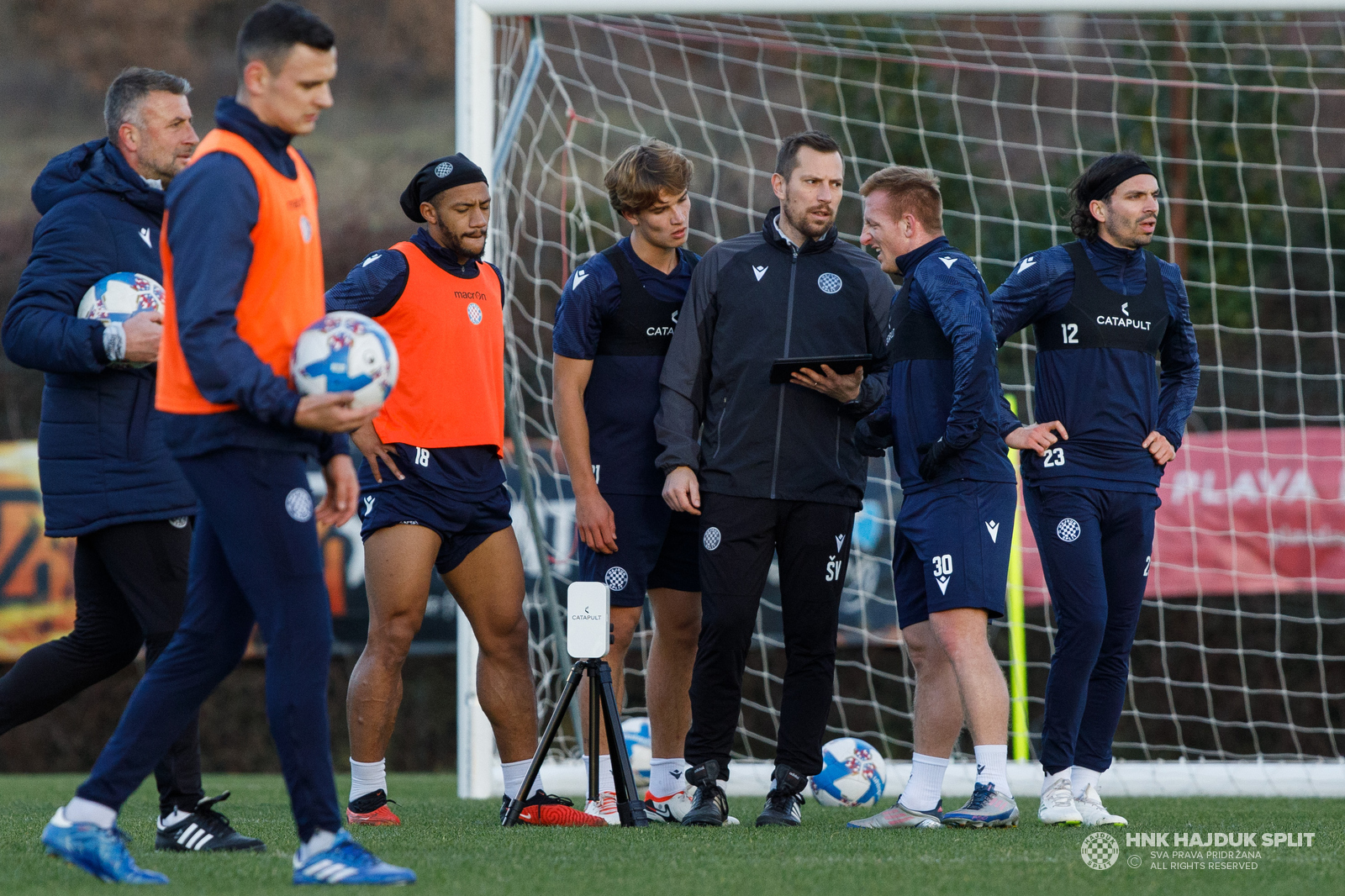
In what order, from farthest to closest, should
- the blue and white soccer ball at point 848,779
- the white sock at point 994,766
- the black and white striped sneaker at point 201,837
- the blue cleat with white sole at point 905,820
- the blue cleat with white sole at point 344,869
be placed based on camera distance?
1. the blue and white soccer ball at point 848,779
2. the blue cleat with white sole at point 905,820
3. the white sock at point 994,766
4. the black and white striped sneaker at point 201,837
5. the blue cleat with white sole at point 344,869

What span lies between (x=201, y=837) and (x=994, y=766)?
2251mm

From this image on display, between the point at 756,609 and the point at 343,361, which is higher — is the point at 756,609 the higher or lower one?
the lower one

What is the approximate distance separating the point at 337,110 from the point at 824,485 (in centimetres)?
2095

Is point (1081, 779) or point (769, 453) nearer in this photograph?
point (769, 453)

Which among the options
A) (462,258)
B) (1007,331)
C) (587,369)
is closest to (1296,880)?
(1007,331)

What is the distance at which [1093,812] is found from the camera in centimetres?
452

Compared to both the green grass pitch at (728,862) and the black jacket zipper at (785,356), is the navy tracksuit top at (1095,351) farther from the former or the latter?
the green grass pitch at (728,862)

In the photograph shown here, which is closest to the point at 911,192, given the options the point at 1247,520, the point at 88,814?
the point at 88,814

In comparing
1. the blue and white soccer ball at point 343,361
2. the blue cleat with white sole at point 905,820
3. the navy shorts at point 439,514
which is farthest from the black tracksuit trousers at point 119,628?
the blue cleat with white sole at point 905,820

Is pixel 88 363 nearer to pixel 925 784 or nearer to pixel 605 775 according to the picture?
pixel 605 775

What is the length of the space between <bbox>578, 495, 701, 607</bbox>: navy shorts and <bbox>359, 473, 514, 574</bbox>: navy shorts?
36 centimetres

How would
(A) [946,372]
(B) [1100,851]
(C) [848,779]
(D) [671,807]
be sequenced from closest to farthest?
(B) [1100,851]
(A) [946,372]
(D) [671,807]
(C) [848,779]

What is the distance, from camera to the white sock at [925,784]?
4.40 metres

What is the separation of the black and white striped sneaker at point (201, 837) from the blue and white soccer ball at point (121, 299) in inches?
47.6
